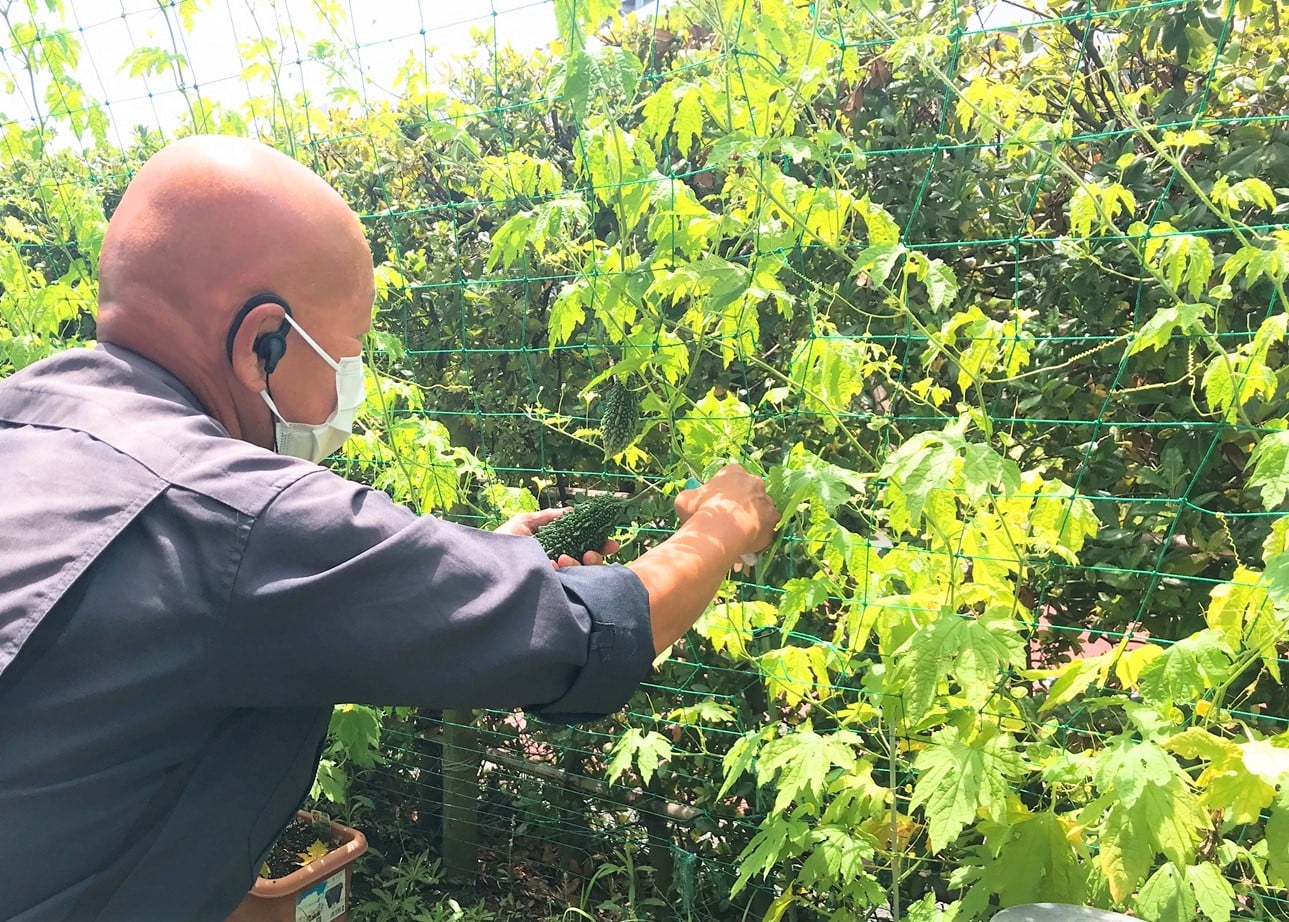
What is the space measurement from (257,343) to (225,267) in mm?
120

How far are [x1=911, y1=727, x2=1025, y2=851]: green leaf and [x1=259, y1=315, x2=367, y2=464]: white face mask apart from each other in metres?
1.34

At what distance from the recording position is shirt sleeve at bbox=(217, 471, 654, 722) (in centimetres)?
119

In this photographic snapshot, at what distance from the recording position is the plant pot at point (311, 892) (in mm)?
3119

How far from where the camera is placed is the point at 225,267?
4.52 ft

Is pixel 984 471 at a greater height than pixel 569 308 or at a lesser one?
lesser

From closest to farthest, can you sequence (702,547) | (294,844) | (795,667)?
1. (702,547)
2. (795,667)
3. (294,844)

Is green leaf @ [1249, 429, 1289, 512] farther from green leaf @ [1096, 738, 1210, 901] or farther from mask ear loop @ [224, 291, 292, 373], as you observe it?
mask ear loop @ [224, 291, 292, 373]

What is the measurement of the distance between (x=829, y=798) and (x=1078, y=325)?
4.91 ft

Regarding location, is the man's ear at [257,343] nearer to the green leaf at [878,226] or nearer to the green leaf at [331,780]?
the green leaf at [878,226]

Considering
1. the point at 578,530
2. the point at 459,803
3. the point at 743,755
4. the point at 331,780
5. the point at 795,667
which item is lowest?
the point at 459,803

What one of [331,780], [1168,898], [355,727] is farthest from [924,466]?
[331,780]

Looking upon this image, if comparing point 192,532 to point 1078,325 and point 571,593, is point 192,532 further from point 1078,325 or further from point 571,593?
point 1078,325

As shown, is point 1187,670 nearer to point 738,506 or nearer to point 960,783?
point 960,783

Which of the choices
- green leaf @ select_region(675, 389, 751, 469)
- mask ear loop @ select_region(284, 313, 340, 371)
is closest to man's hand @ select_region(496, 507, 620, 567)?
green leaf @ select_region(675, 389, 751, 469)
